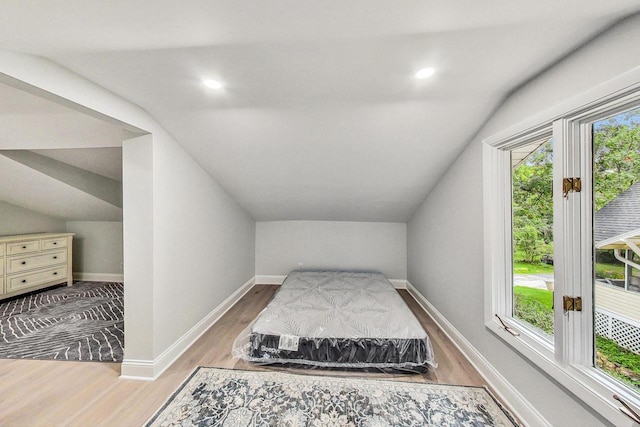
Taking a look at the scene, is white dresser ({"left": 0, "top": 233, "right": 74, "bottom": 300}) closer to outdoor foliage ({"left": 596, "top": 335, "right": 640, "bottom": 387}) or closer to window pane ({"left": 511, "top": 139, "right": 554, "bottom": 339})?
window pane ({"left": 511, "top": 139, "right": 554, "bottom": 339})

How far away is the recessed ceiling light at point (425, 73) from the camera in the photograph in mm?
1390

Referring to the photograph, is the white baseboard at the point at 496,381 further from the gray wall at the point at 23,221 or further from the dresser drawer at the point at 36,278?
the gray wall at the point at 23,221

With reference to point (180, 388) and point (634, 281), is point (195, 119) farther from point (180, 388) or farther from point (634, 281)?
point (634, 281)

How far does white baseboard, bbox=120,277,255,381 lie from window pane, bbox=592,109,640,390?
2.87m

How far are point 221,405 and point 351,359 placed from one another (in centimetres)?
102

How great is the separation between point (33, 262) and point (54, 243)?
36 cm

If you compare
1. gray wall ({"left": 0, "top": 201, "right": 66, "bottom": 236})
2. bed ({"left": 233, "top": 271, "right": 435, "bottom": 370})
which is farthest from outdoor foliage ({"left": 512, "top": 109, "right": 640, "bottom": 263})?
gray wall ({"left": 0, "top": 201, "right": 66, "bottom": 236})

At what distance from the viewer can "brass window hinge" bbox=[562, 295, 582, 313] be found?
1.23 meters

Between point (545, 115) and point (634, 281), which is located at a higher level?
point (545, 115)

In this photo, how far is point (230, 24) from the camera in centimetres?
104

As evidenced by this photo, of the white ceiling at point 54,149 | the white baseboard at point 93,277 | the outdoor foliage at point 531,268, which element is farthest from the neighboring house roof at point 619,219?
the white baseboard at point 93,277

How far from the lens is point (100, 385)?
1749 mm

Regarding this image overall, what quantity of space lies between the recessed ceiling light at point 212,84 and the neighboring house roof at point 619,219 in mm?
2294

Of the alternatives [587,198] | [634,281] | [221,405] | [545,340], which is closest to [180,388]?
[221,405]
